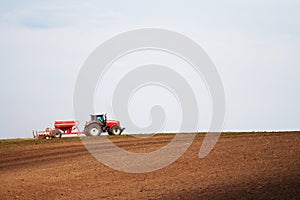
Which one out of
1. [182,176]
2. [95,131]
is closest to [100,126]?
[95,131]

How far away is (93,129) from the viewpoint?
1559 inches

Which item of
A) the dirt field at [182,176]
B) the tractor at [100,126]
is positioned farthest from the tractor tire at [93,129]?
the dirt field at [182,176]

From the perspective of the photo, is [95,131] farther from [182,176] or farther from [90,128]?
[182,176]

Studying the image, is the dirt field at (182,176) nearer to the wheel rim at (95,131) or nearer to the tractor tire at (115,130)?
the wheel rim at (95,131)

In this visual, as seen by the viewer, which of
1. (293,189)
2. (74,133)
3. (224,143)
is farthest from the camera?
(74,133)

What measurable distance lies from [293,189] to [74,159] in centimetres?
1255

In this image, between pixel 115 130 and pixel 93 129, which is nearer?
pixel 93 129

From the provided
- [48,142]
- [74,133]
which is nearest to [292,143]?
[48,142]

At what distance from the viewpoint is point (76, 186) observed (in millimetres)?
18750

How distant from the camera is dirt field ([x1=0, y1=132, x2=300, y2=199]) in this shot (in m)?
15.8

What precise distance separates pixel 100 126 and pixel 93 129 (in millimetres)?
726

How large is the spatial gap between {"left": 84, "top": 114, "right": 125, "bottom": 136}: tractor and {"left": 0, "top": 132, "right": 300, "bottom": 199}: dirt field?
12433 millimetres

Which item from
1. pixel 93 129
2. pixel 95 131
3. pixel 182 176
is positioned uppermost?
pixel 93 129

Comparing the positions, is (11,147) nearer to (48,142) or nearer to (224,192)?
(48,142)
